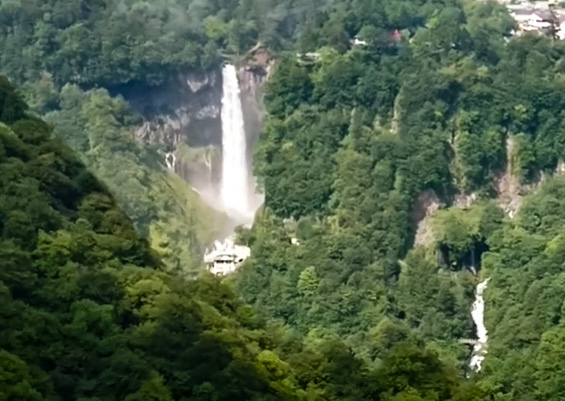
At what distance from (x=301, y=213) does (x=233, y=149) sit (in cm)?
823

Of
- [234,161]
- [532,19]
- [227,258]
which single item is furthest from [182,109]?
[532,19]

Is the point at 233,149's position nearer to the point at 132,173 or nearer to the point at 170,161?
the point at 170,161

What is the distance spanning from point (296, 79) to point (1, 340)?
25.4 meters

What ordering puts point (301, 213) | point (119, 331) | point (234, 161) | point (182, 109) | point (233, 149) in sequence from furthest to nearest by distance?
point (233, 149)
point (234, 161)
point (182, 109)
point (301, 213)
point (119, 331)

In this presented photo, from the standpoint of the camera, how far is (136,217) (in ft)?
147

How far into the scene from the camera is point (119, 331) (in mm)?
22438

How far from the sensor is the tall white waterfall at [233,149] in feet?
163

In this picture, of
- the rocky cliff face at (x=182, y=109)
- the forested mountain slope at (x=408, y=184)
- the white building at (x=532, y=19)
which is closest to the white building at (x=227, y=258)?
the forested mountain slope at (x=408, y=184)

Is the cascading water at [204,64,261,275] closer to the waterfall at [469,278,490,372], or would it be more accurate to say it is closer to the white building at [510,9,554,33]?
the white building at [510,9,554,33]

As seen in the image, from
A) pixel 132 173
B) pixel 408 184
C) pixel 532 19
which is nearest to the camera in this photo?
pixel 408 184

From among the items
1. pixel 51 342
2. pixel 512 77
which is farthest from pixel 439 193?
pixel 51 342

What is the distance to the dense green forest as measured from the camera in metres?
22.5

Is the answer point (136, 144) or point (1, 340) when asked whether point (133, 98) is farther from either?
point (1, 340)

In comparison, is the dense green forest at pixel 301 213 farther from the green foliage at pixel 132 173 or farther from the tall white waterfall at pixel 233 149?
the tall white waterfall at pixel 233 149
